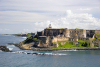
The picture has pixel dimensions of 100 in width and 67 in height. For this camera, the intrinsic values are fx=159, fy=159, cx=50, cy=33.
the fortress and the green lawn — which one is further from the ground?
the fortress

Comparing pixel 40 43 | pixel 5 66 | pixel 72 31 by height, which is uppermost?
pixel 72 31

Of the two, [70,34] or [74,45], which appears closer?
[74,45]

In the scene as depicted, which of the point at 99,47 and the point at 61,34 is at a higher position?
the point at 61,34

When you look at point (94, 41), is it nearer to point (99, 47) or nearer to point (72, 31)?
point (99, 47)

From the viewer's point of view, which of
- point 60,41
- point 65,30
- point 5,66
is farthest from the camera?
point 65,30

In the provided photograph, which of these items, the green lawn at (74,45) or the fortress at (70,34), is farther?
the fortress at (70,34)

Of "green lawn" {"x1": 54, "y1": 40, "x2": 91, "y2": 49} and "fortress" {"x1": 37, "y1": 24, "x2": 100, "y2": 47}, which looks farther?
"fortress" {"x1": 37, "y1": 24, "x2": 100, "y2": 47}

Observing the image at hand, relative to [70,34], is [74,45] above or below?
below

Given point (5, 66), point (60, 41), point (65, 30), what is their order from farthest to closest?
point (65, 30), point (60, 41), point (5, 66)

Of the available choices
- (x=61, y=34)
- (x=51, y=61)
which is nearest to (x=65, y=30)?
(x=61, y=34)

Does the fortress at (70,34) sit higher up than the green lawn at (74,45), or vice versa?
the fortress at (70,34)

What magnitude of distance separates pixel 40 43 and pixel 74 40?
14530 mm

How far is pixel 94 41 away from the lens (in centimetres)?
6419

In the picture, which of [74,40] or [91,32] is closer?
[74,40]
